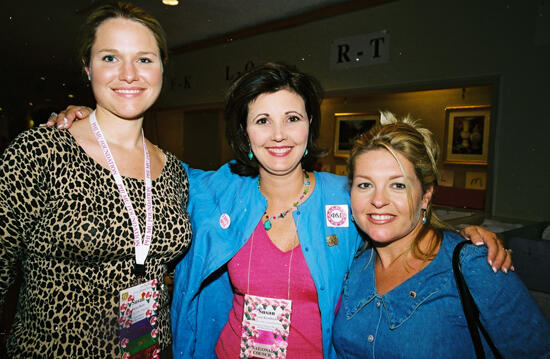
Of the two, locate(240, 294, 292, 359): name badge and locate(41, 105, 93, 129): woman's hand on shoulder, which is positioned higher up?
locate(41, 105, 93, 129): woman's hand on shoulder

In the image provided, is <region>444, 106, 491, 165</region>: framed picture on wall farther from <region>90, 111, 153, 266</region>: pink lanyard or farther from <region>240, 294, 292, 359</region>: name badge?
<region>90, 111, 153, 266</region>: pink lanyard

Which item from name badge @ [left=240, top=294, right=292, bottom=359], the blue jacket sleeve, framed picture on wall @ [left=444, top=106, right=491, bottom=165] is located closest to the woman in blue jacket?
name badge @ [left=240, top=294, right=292, bottom=359]

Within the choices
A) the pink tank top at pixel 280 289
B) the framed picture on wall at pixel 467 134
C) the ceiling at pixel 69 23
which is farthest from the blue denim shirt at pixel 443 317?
the framed picture on wall at pixel 467 134

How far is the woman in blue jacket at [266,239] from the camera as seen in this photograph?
1514 millimetres

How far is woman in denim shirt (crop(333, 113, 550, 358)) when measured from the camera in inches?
44.8

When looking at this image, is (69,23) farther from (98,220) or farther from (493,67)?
(493,67)

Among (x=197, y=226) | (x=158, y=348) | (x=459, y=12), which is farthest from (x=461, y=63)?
(x=158, y=348)

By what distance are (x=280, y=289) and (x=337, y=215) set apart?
432 mm

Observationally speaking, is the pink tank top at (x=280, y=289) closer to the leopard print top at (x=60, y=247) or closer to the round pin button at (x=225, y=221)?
the round pin button at (x=225, y=221)

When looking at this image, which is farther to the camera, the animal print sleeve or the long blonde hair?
the long blonde hair

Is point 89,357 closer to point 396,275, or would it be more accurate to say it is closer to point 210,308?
point 210,308

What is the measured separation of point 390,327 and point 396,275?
0.69 ft

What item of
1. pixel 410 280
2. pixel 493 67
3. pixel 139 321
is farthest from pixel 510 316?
pixel 493 67

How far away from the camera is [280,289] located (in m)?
1.53
